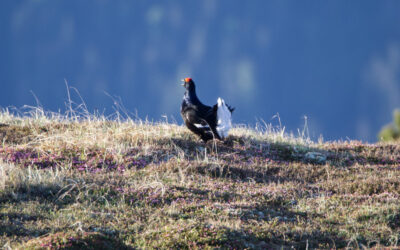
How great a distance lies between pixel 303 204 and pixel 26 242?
478cm

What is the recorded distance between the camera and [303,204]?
866 centimetres

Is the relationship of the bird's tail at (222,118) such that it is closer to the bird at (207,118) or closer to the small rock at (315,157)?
the bird at (207,118)

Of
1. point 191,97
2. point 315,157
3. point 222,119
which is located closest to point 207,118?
point 222,119

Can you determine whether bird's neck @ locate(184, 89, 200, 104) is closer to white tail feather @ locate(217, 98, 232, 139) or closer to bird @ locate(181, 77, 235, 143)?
bird @ locate(181, 77, 235, 143)

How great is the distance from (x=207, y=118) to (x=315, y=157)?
315 centimetres

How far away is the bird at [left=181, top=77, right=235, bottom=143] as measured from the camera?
1227 centimetres

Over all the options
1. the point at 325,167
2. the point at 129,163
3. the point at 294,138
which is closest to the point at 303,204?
the point at 325,167

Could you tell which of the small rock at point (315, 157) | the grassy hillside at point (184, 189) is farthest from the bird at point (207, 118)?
the small rock at point (315, 157)

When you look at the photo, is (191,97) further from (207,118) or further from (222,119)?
(222,119)

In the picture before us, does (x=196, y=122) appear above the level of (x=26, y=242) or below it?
above

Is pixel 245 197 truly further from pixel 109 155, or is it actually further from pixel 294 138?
pixel 294 138

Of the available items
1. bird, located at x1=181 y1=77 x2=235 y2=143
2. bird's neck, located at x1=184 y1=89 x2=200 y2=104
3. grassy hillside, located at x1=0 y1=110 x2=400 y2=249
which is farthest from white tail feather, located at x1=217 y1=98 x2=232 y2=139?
bird's neck, located at x1=184 y1=89 x2=200 y2=104

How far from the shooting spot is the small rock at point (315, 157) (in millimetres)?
12773

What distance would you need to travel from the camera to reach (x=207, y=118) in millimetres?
12281
